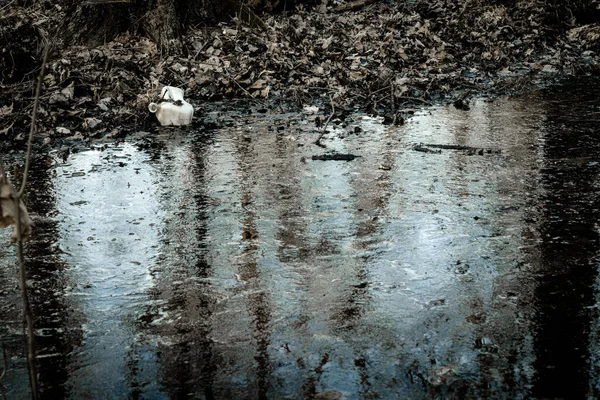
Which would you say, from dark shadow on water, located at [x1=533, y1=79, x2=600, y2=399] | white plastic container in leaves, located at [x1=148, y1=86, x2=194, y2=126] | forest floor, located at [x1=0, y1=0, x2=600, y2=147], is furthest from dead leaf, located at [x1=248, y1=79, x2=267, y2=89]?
dark shadow on water, located at [x1=533, y1=79, x2=600, y2=399]

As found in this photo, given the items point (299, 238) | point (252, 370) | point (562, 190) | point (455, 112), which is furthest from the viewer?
point (455, 112)

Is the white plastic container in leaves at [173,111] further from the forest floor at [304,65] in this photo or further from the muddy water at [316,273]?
the muddy water at [316,273]

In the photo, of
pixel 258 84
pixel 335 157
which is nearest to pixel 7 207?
pixel 335 157

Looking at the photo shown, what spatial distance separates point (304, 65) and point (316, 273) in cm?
656

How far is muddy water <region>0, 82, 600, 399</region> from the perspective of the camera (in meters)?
2.67

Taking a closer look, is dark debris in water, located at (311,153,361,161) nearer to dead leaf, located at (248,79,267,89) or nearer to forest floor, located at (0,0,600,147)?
forest floor, located at (0,0,600,147)

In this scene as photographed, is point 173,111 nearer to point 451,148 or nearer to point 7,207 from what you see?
point 451,148

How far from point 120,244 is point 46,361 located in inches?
53.1

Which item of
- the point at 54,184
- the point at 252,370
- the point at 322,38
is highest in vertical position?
the point at 322,38

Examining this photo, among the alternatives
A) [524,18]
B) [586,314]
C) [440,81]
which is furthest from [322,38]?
[586,314]

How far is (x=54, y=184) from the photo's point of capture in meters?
5.39

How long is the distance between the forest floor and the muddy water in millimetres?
1784

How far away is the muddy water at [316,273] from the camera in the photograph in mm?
2668

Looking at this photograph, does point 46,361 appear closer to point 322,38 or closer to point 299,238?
point 299,238
